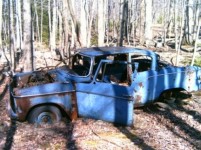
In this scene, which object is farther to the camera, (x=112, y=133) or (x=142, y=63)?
(x=142, y=63)

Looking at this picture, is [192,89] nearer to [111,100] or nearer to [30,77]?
[111,100]

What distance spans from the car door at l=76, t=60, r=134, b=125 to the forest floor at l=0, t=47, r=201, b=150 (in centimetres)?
21

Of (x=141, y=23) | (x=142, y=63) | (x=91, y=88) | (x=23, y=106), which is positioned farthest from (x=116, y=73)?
(x=141, y=23)

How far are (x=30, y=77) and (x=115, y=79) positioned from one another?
Result: 2202mm

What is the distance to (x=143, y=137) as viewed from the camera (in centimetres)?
735

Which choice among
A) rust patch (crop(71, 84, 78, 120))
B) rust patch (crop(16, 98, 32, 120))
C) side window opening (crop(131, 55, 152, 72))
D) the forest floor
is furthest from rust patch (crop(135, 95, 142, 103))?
rust patch (crop(16, 98, 32, 120))

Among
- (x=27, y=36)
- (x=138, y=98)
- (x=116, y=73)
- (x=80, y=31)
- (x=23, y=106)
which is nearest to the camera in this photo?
(x=23, y=106)

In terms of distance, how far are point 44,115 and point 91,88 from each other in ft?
4.28

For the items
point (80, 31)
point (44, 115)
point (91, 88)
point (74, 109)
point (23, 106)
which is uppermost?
point (80, 31)

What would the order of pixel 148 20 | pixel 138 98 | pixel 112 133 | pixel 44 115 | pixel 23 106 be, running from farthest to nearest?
pixel 148 20, pixel 138 98, pixel 44 115, pixel 23 106, pixel 112 133

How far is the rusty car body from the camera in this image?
7.88m

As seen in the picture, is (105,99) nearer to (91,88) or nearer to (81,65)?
(91,88)

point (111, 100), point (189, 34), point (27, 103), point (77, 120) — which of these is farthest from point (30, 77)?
point (189, 34)

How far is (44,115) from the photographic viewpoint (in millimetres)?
8188
